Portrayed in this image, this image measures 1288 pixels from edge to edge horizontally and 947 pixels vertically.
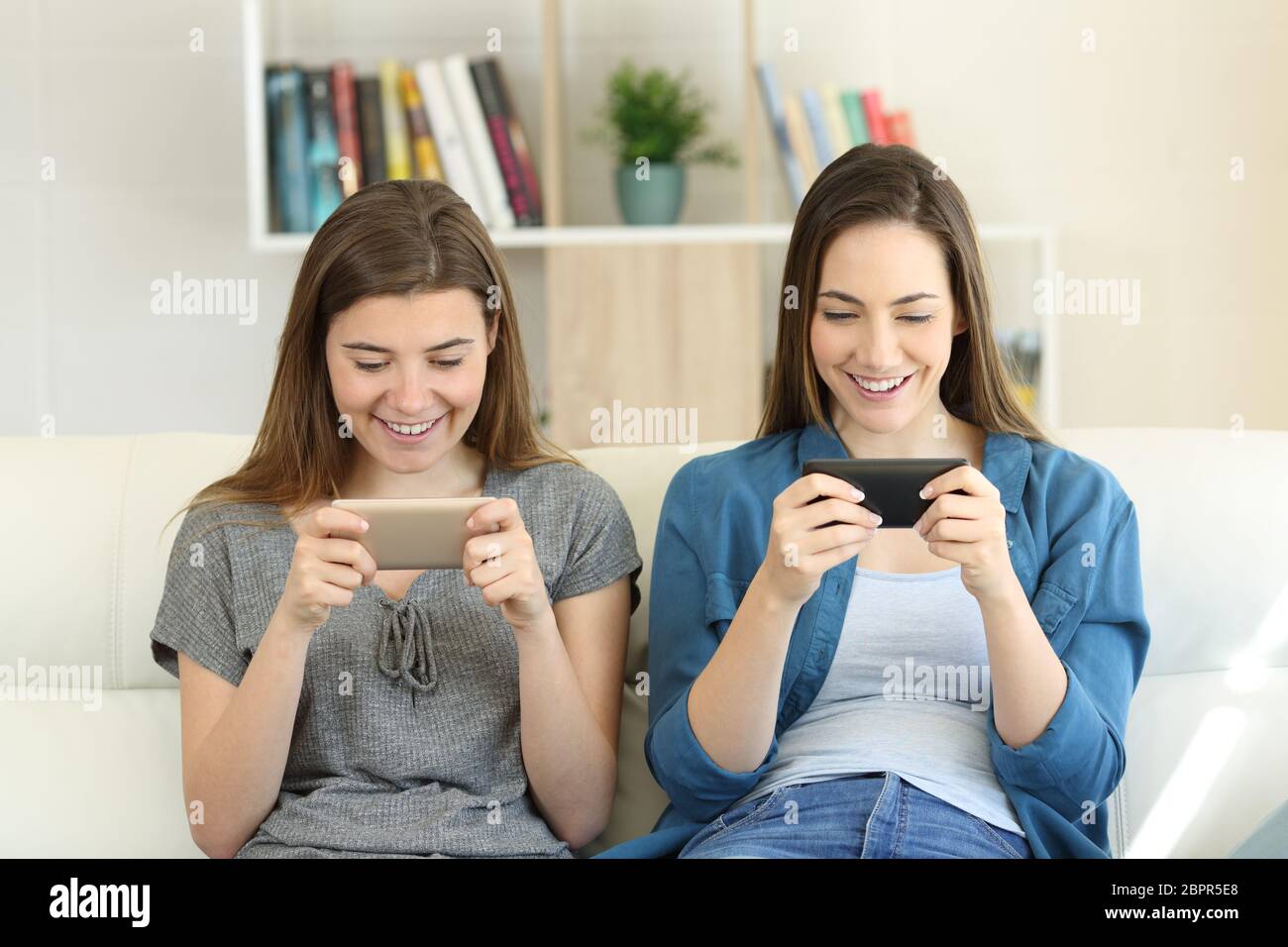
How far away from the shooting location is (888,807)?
132cm

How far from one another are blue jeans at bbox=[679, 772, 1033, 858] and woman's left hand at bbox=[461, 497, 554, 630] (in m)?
0.31

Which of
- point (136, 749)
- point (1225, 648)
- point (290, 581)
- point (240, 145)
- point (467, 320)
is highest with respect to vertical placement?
point (240, 145)

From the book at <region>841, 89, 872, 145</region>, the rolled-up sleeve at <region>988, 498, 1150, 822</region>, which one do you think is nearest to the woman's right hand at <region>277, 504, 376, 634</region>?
the rolled-up sleeve at <region>988, 498, 1150, 822</region>

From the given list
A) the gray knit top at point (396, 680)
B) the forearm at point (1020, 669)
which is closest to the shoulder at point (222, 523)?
the gray knit top at point (396, 680)

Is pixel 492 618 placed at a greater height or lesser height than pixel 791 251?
lesser

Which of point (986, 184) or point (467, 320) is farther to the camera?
point (986, 184)

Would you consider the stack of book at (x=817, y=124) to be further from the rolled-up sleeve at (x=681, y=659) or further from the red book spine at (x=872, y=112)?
the rolled-up sleeve at (x=681, y=659)

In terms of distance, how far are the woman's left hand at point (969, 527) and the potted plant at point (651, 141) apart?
6.36ft

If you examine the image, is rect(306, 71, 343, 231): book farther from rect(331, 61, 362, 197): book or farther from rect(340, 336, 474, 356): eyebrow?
rect(340, 336, 474, 356): eyebrow

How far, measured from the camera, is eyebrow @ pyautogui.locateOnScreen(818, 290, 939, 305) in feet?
4.81

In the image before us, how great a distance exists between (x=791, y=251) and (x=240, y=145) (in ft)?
7.04

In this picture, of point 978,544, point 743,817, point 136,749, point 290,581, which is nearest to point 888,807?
point 743,817

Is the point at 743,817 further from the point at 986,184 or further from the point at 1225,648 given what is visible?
the point at 986,184

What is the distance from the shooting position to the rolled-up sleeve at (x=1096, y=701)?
52.2 inches
